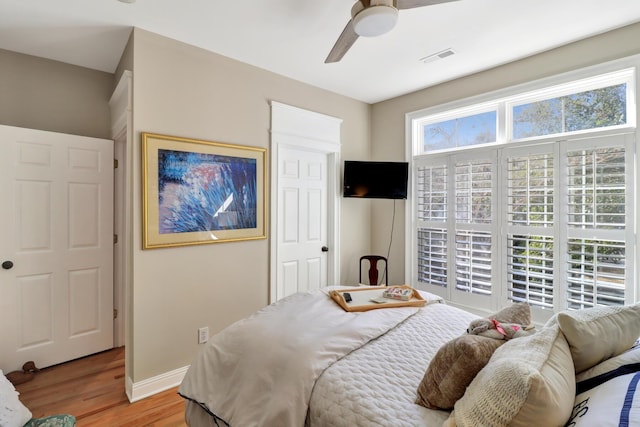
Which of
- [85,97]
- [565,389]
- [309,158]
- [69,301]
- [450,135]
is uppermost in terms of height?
[85,97]

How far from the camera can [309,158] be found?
3459 mm

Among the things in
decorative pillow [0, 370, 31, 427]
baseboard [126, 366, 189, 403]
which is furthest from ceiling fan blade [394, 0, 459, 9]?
baseboard [126, 366, 189, 403]

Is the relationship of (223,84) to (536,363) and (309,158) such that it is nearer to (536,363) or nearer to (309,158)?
(309,158)

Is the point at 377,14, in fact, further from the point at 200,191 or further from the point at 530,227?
the point at 530,227

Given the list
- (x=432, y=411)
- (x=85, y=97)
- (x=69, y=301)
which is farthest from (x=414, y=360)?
(x=85, y=97)

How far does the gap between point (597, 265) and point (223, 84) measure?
3340mm

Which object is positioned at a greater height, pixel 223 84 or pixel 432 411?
pixel 223 84

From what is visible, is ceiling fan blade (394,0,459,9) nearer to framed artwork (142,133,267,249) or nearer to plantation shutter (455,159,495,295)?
framed artwork (142,133,267,249)

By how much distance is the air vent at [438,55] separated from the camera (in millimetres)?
2598

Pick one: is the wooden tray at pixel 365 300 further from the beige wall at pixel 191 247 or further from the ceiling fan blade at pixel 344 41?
the ceiling fan blade at pixel 344 41

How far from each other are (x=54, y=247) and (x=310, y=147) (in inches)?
99.1

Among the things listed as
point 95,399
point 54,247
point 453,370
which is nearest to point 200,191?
point 54,247

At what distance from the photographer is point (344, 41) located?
6.20 ft

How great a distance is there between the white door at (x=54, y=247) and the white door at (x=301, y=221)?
165 centimetres
